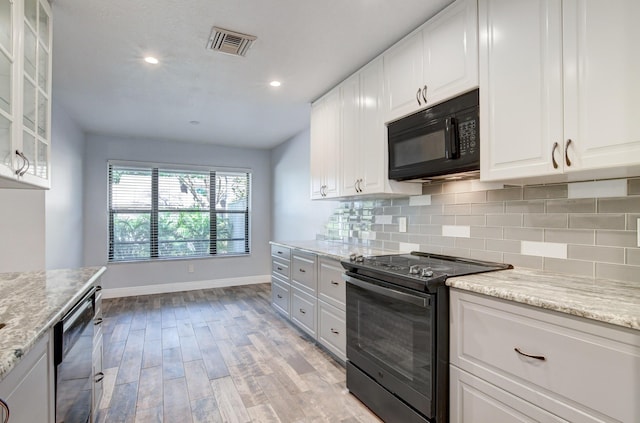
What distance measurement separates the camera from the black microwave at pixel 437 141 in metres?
1.87

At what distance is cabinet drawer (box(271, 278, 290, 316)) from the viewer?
368 centimetres

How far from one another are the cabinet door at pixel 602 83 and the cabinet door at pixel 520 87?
51 millimetres

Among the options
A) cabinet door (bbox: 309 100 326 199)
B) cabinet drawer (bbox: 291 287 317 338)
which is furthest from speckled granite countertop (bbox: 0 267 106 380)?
cabinet door (bbox: 309 100 326 199)

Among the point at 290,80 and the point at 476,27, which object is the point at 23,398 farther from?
the point at 290,80

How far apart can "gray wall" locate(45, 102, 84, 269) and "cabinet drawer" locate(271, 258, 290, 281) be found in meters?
2.24

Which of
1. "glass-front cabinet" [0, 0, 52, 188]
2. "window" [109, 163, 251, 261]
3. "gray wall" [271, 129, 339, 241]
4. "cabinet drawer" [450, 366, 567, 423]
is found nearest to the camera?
"cabinet drawer" [450, 366, 567, 423]

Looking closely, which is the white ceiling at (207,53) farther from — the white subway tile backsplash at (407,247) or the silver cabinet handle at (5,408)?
the silver cabinet handle at (5,408)

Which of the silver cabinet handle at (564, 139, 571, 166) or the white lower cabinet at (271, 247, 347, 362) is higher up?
the silver cabinet handle at (564, 139, 571, 166)

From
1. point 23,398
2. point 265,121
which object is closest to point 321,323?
point 23,398

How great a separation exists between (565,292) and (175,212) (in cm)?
529

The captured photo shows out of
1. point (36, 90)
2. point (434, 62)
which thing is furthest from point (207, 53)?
point (434, 62)

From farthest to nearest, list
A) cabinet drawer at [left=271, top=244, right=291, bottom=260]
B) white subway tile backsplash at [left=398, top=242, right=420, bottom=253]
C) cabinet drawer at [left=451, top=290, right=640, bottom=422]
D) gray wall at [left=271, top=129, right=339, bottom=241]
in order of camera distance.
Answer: gray wall at [left=271, top=129, right=339, bottom=241]
cabinet drawer at [left=271, top=244, right=291, bottom=260]
white subway tile backsplash at [left=398, top=242, right=420, bottom=253]
cabinet drawer at [left=451, top=290, right=640, bottom=422]

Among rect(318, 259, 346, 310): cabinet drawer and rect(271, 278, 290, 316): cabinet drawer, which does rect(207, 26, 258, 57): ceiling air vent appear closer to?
rect(318, 259, 346, 310): cabinet drawer

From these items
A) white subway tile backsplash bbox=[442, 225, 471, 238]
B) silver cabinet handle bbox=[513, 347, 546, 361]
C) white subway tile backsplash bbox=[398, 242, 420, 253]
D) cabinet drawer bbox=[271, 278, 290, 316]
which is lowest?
cabinet drawer bbox=[271, 278, 290, 316]
